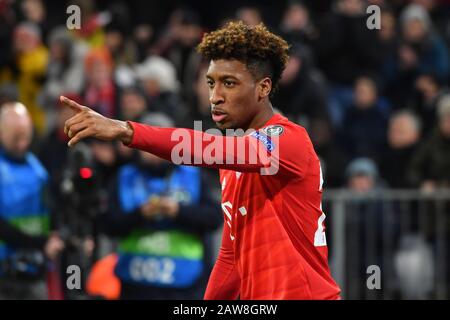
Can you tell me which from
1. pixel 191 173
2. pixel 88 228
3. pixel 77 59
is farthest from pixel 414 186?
pixel 77 59

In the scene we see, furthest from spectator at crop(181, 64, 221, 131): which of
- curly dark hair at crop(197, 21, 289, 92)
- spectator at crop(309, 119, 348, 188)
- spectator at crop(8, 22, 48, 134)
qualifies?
curly dark hair at crop(197, 21, 289, 92)

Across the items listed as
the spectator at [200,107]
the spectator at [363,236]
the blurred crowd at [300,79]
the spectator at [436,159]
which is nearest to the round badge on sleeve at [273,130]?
the blurred crowd at [300,79]

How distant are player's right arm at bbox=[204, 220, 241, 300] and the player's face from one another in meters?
0.76

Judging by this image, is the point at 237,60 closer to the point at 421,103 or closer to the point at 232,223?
the point at 232,223

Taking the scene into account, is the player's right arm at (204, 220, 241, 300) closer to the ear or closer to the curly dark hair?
the ear

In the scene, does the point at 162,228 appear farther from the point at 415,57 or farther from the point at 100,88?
the point at 415,57

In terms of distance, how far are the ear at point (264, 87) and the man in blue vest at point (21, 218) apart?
3357mm

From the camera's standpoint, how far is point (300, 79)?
36.3 feet

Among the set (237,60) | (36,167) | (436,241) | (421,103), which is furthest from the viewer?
(421,103)

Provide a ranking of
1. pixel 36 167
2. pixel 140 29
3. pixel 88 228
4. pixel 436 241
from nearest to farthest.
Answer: pixel 88 228 < pixel 36 167 < pixel 436 241 < pixel 140 29

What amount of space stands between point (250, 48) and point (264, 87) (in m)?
0.23

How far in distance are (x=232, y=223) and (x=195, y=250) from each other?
10.4 ft

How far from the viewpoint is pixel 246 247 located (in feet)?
17.6

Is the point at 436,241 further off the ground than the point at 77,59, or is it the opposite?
the point at 77,59
